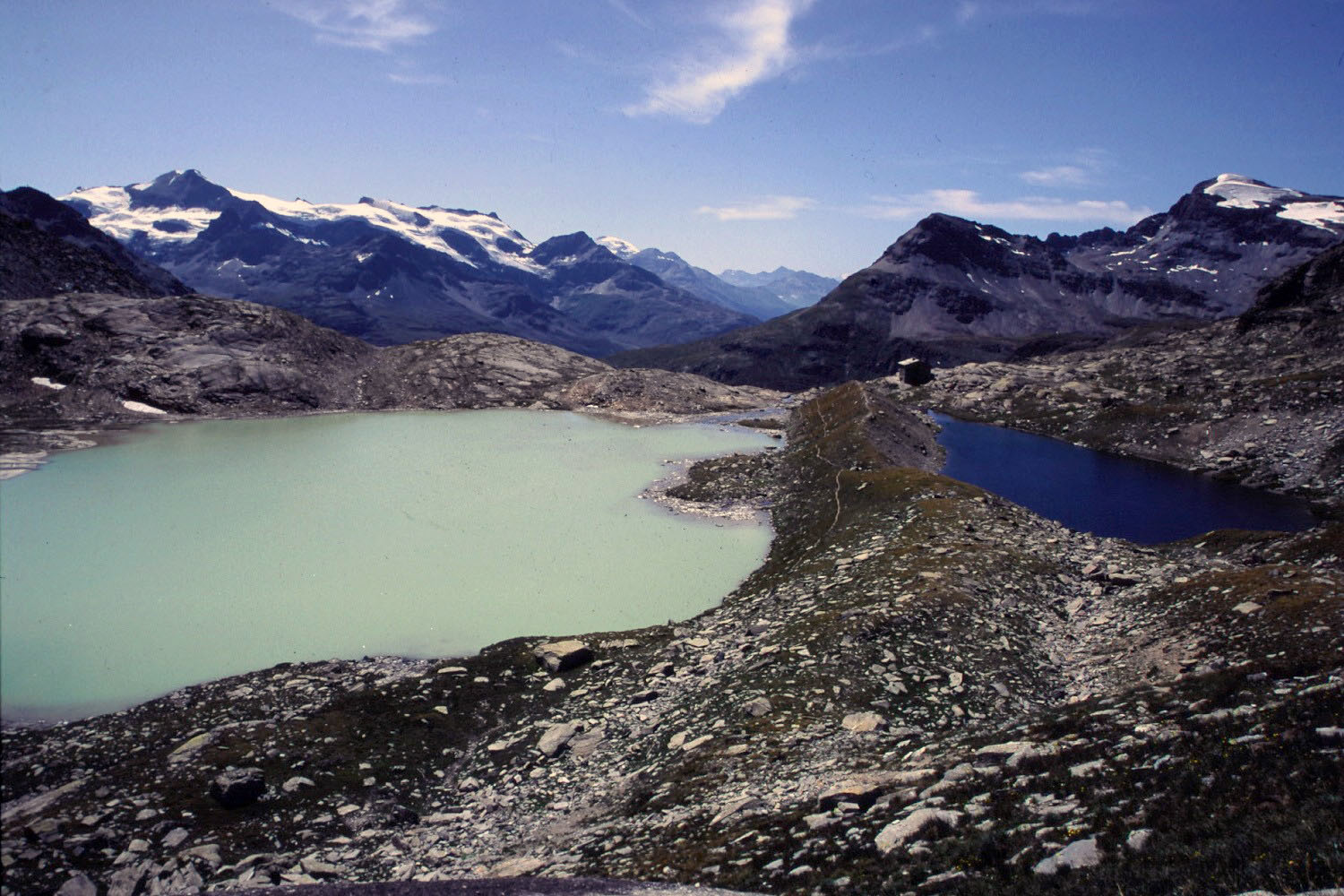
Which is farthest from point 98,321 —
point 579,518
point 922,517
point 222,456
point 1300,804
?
point 1300,804

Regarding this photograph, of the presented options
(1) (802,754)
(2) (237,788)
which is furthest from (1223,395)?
(2) (237,788)

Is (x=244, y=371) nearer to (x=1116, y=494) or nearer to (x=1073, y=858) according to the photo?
(x=1073, y=858)

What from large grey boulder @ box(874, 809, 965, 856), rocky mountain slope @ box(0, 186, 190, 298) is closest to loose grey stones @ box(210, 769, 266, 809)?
large grey boulder @ box(874, 809, 965, 856)

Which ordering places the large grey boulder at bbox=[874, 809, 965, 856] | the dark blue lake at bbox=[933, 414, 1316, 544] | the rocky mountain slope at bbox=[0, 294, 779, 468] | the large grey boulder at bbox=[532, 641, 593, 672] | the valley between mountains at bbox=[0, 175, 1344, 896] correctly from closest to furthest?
the valley between mountains at bbox=[0, 175, 1344, 896], the large grey boulder at bbox=[874, 809, 965, 856], the large grey boulder at bbox=[532, 641, 593, 672], the dark blue lake at bbox=[933, 414, 1316, 544], the rocky mountain slope at bbox=[0, 294, 779, 468]

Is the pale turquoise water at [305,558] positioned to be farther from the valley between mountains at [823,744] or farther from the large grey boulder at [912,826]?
the large grey boulder at [912,826]

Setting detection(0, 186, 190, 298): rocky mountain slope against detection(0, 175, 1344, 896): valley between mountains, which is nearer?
detection(0, 175, 1344, 896): valley between mountains

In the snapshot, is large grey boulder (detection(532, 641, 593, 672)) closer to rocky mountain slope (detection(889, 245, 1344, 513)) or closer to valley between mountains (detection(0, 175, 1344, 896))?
valley between mountains (detection(0, 175, 1344, 896))
